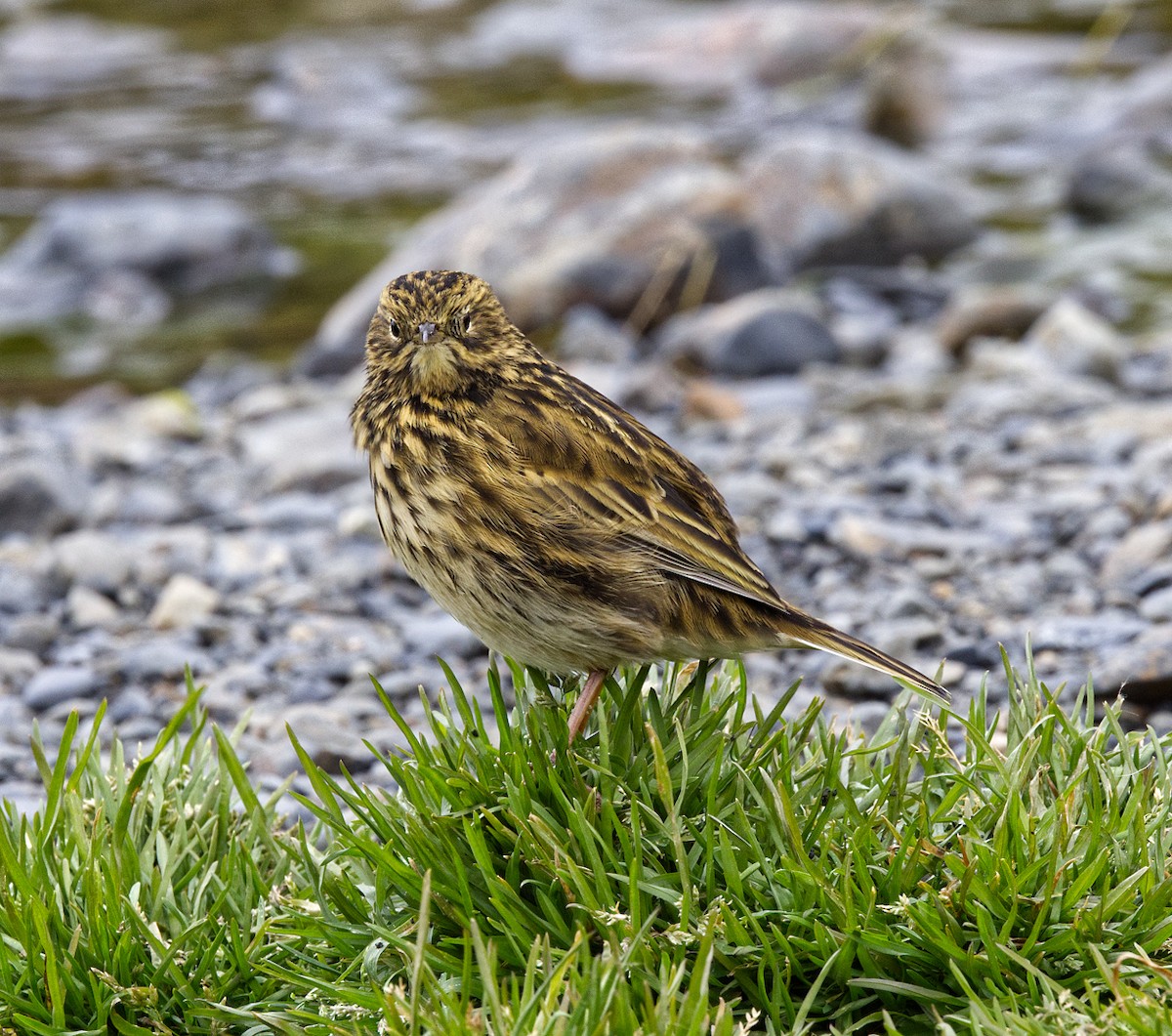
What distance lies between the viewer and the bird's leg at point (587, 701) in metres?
4.12

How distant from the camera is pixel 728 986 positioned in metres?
3.59

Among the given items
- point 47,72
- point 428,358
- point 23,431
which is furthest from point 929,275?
point 47,72

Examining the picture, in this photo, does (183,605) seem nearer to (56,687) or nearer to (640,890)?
(56,687)

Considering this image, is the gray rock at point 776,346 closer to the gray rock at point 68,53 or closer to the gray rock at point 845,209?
the gray rock at point 845,209

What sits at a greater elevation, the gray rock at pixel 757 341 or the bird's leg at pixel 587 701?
A: the bird's leg at pixel 587 701

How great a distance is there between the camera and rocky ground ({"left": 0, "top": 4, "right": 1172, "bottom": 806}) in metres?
6.59

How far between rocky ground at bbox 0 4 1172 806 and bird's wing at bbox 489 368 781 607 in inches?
38.2

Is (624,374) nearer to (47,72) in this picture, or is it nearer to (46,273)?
(46,273)

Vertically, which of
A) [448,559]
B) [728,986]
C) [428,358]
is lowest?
[728,986]

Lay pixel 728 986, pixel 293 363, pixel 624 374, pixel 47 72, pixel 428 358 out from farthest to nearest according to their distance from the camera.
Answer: pixel 47 72 < pixel 293 363 < pixel 624 374 < pixel 428 358 < pixel 728 986

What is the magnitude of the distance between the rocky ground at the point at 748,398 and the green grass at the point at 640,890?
0.71m

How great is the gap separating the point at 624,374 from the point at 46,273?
7078 mm

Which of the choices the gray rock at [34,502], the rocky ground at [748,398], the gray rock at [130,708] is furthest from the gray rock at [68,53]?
the gray rock at [130,708]

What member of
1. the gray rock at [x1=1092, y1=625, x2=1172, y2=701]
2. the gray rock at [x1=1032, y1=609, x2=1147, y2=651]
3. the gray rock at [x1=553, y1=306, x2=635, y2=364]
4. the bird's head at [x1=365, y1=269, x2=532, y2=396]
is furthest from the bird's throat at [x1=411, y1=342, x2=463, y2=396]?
the gray rock at [x1=553, y1=306, x2=635, y2=364]
